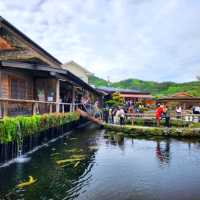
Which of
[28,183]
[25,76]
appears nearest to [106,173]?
[28,183]

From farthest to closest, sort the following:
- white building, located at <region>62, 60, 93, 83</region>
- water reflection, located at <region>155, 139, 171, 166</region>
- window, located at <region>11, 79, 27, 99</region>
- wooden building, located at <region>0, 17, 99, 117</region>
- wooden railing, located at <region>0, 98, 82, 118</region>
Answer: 1. white building, located at <region>62, 60, 93, 83</region>
2. window, located at <region>11, 79, 27, 99</region>
3. wooden building, located at <region>0, 17, 99, 117</region>
4. water reflection, located at <region>155, 139, 171, 166</region>
5. wooden railing, located at <region>0, 98, 82, 118</region>

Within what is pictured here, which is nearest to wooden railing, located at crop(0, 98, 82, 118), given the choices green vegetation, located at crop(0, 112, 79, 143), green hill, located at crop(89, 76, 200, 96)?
green vegetation, located at crop(0, 112, 79, 143)

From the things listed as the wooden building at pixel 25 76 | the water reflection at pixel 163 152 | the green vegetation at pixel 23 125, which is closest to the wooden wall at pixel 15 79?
the wooden building at pixel 25 76

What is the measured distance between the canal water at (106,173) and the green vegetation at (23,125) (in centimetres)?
121

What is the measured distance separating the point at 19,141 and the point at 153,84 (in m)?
81.2

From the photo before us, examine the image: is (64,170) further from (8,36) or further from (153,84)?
(153,84)

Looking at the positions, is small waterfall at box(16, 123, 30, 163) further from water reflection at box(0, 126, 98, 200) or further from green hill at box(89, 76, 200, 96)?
green hill at box(89, 76, 200, 96)

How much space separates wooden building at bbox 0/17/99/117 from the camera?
15.5 meters

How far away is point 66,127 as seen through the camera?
2111 centimetres

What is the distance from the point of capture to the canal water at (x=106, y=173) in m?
8.36

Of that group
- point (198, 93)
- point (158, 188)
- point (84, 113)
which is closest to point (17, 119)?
point (158, 188)

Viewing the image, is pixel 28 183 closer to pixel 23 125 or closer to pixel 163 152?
pixel 23 125

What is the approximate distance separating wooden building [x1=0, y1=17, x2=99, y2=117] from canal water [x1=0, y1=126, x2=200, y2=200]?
2.70 metres

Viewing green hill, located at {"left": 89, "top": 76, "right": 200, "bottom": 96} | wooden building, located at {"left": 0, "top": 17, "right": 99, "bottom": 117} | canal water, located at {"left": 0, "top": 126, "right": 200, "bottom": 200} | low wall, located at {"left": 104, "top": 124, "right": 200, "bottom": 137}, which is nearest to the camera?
canal water, located at {"left": 0, "top": 126, "right": 200, "bottom": 200}
